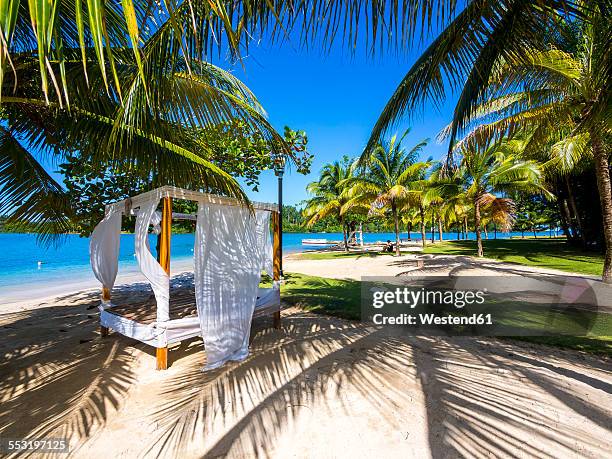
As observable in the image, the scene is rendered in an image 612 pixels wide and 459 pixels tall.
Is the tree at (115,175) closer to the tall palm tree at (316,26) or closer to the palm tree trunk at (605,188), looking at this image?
the tall palm tree at (316,26)

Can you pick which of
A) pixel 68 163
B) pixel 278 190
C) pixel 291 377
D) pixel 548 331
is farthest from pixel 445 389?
pixel 68 163

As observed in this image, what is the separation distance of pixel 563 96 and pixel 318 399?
7760 mm

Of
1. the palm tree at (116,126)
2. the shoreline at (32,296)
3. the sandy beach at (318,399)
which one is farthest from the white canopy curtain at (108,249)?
the shoreline at (32,296)

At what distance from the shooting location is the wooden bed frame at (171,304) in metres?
3.80

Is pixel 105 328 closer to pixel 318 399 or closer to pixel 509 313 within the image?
pixel 318 399

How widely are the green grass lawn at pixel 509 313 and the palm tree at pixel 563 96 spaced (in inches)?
123

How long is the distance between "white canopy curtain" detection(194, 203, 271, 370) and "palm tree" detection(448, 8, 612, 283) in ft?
12.3

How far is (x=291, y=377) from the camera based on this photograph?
3.44 meters

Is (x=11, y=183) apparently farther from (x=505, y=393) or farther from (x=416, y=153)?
(x=416, y=153)

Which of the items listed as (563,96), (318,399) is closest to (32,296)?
(318,399)

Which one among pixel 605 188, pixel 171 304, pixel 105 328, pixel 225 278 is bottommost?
pixel 105 328

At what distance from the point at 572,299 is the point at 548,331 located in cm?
292

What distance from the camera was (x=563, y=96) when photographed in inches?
237

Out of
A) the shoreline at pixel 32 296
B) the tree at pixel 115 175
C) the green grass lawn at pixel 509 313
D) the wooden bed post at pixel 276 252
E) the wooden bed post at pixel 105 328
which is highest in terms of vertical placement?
the tree at pixel 115 175
